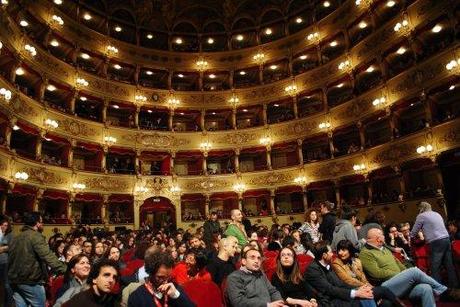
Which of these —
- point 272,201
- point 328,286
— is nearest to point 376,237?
point 328,286

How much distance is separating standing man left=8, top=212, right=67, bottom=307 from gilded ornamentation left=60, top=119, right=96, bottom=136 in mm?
18587

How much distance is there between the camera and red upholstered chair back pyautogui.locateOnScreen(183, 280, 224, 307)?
159 inches

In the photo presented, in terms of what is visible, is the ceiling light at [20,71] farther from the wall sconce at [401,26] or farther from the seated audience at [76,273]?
the wall sconce at [401,26]

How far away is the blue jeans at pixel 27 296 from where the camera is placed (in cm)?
503

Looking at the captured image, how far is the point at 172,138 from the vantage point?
27.0 metres

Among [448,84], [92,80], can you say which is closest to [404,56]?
[448,84]

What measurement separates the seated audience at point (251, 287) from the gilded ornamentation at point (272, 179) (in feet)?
71.2

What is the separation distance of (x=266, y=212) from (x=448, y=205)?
1182cm

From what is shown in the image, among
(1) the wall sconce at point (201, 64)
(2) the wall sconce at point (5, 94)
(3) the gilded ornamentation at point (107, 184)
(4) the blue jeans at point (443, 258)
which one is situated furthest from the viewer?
(1) the wall sconce at point (201, 64)

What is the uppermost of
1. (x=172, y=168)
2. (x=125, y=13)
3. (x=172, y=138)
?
(x=125, y=13)

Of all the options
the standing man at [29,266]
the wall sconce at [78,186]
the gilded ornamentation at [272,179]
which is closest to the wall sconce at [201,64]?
the gilded ornamentation at [272,179]

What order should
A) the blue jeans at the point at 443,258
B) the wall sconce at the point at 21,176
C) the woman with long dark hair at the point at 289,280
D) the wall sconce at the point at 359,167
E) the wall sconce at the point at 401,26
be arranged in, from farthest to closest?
the wall sconce at the point at 359,167, the wall sconce at the point at 401,26, the wall sconce at the point at 21,176, the blue jeans at the point at 443,258, the woman with long dark hair at the point at 289,280

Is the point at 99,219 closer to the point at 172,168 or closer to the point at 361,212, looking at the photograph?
the point at 172,168

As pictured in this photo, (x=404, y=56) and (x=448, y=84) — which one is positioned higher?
(x=404, y=56)
